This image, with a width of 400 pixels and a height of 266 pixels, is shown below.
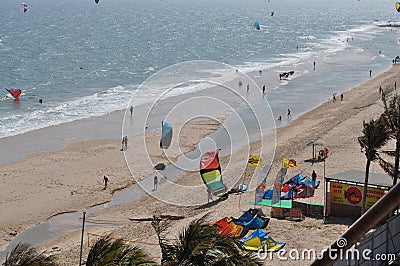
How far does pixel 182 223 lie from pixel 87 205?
5165 millimetres

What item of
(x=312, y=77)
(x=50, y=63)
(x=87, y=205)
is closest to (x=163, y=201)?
(x=87, y=205)

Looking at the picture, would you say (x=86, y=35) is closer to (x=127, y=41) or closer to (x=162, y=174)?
(x=127, y=41)

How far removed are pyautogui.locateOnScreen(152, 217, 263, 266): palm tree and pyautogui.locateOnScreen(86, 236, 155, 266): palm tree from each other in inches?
16.7

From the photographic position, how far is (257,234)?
52.1ft

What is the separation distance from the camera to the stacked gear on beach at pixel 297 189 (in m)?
19.6

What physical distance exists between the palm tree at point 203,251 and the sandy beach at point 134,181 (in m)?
7.79

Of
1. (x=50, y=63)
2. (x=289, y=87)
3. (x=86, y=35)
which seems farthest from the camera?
(x=86, y=35)

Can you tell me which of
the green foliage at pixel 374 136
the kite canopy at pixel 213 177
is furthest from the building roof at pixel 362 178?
the kite canopy at pixel 213 177

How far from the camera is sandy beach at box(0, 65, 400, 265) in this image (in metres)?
17.6

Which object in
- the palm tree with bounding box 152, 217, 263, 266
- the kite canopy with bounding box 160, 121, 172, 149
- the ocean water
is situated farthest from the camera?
the ocean water

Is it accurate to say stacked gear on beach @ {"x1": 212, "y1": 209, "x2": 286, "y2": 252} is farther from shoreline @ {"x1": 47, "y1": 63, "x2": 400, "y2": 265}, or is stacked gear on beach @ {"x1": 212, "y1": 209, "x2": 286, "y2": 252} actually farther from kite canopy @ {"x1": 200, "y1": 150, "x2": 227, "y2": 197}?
kite canopy @ {"x1": 200, "y1": 150, "x2": 227, "y2": 197}

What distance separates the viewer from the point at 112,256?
6.32 m

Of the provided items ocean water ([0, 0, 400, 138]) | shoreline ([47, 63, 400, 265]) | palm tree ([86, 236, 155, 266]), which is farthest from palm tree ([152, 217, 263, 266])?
ocean water ([0, 0, 400, 138])

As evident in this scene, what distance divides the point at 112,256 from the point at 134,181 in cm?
1942
